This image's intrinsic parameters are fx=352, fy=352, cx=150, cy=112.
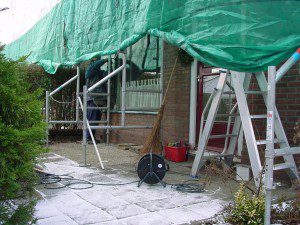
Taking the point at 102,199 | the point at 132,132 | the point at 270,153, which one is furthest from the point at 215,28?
the point at 132,132

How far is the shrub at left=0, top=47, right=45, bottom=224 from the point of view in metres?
2.73

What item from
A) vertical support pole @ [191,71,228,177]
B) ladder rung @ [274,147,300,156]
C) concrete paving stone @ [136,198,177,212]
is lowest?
concrete paving stone @ [136,198,177,212]

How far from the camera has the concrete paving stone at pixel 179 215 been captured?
371cm

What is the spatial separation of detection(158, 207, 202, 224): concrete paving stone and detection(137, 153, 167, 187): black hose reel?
3.40 feet

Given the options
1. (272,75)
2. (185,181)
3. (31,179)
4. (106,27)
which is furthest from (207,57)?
(106,27)

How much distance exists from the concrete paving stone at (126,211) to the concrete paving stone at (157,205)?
90mm

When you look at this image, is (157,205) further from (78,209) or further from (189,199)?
(78,209)

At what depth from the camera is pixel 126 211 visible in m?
3.97

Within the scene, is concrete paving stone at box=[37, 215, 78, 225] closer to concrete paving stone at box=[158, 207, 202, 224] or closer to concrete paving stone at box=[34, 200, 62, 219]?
concrete paving stone at box=[34, 200, 62, 219]

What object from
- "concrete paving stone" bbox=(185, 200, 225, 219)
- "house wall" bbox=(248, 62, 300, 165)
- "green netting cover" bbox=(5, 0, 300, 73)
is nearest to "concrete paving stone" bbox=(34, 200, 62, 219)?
"concrete paving stone" bbox=(185, 200, 225, 219)

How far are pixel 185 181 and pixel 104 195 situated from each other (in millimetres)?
1415

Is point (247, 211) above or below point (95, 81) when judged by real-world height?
below

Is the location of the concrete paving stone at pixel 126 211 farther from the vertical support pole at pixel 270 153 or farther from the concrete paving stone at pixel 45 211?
the vertical support pole at pixel 270 153

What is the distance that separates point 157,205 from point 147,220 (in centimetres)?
54
